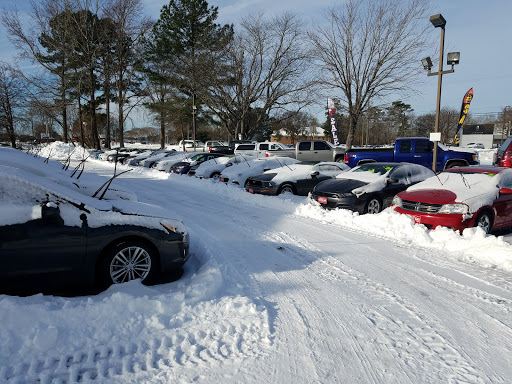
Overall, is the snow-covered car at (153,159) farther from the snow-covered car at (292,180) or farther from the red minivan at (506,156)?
the red minivan at (506,156)

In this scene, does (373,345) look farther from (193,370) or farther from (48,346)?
(48,346)

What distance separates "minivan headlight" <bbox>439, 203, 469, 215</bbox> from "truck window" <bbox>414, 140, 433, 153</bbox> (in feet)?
35.1

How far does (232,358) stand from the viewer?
2814 mm

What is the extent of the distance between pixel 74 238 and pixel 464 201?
681cm

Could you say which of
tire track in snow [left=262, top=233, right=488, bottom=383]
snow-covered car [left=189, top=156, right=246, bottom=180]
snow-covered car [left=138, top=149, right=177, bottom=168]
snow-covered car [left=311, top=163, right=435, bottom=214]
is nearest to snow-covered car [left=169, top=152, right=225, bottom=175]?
snow-covered car [left=189, top=156, right=246, bottom=180]

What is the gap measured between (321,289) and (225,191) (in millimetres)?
8333

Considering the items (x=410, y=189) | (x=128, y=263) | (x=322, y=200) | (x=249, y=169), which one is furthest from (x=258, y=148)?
(x=128, y=263)

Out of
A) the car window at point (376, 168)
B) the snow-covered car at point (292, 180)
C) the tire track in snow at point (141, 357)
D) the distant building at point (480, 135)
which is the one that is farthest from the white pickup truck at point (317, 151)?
the distant building at point (480, 135)

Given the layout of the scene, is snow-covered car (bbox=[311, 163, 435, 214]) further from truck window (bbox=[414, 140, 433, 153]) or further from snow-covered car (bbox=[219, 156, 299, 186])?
truck window (bbox=[414, 140, 433, 153])

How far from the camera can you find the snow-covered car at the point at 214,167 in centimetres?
1633

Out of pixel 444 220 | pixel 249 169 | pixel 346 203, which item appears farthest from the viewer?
pixel 249 169

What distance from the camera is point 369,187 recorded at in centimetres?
868

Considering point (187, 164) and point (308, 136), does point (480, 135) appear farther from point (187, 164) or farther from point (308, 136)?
point (187, 164)

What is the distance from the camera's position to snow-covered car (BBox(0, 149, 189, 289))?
3.50 m
